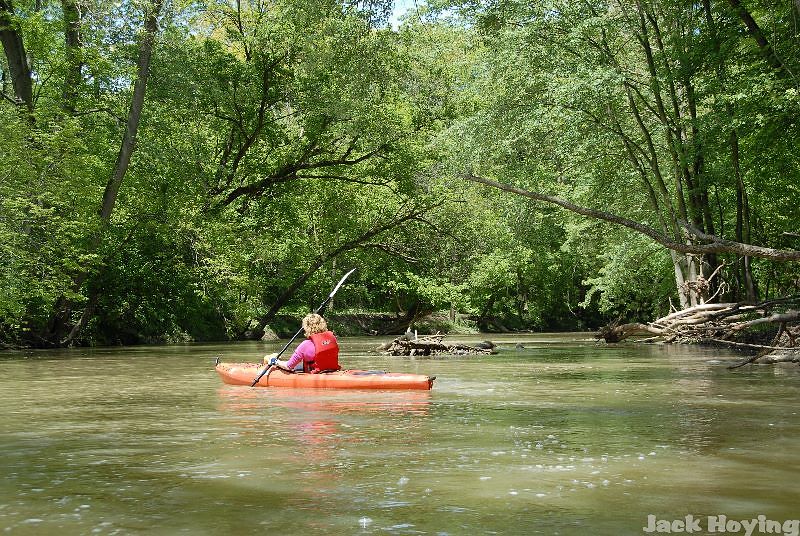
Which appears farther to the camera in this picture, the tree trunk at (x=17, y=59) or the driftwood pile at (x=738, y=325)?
the tree trunk at (x=17, y=59)

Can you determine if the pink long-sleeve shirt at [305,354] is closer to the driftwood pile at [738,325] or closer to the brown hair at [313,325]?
the brown hair at [313,325]

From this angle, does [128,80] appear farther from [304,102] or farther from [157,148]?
[304,102]

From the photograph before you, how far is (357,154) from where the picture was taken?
2956 centimetres

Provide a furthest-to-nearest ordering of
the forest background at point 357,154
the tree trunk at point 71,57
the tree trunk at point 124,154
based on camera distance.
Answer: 1. the tree trunk at point 71,57
2. the tree trunk at point 124,154
3. the forest background at point 357,154

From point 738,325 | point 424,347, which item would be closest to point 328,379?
point 738,325

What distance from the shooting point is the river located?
15.1 ft

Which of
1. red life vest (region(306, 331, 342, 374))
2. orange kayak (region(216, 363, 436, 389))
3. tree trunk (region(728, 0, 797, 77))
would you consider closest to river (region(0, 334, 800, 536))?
orange kayak (region(216, 363, 436, 389))

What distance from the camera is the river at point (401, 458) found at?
15.1 ft

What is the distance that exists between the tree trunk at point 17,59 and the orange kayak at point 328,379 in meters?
13.9

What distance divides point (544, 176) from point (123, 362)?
Answer: 1327 cm

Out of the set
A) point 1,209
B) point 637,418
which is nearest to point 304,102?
point 1,209

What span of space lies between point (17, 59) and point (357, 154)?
10613mm

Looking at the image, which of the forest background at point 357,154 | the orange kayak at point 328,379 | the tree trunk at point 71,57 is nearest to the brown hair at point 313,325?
the orange kayak at point 328,379

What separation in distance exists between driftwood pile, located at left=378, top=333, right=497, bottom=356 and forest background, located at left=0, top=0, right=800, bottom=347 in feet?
13.4
